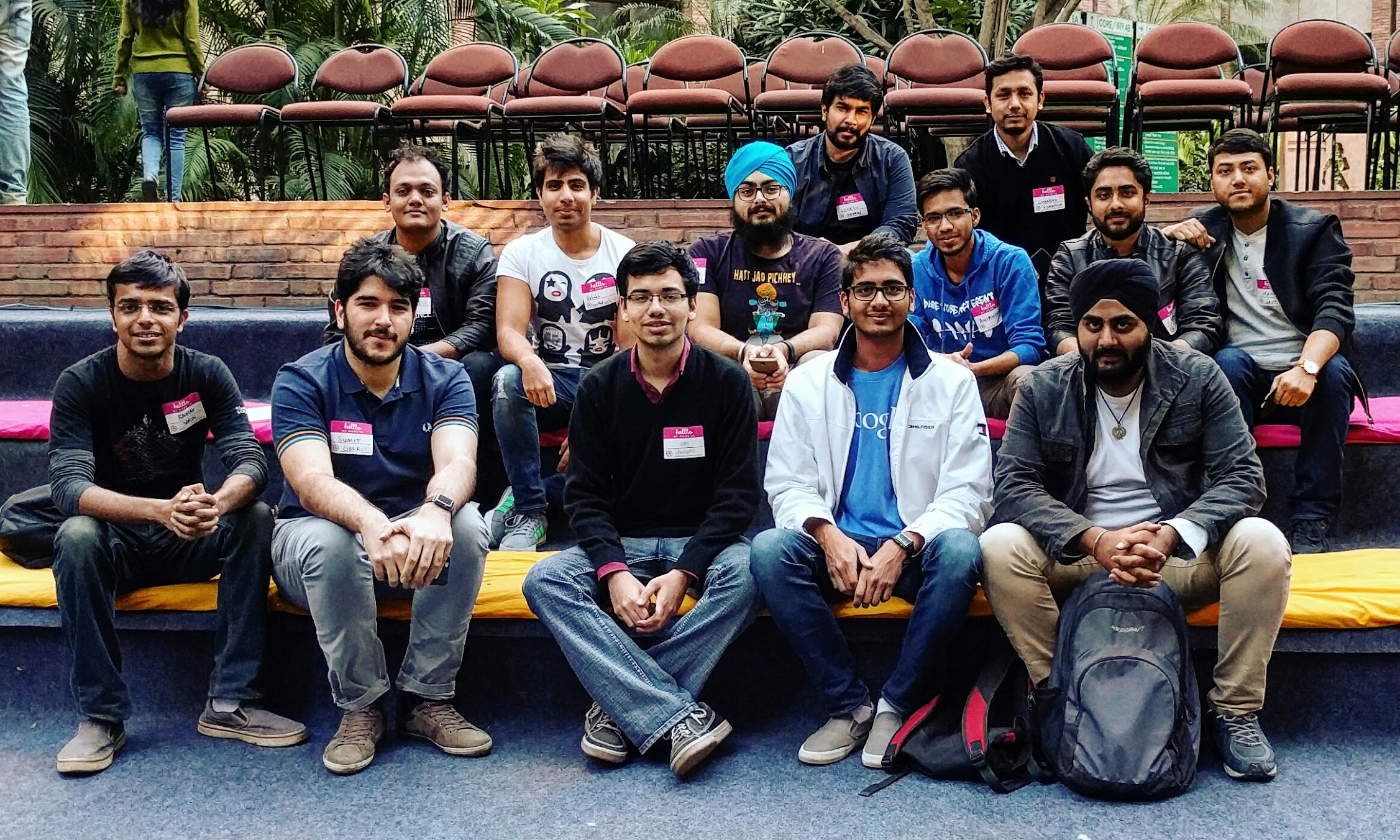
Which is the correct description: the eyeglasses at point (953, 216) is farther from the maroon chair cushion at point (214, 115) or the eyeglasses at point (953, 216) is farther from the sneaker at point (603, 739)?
the maroon chair cushion at point (214, 115)

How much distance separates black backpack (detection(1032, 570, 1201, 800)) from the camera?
226 cm

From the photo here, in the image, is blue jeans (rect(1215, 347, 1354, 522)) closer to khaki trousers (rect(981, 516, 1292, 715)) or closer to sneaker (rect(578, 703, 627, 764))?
khaki trousers (rect(981, 516, 1292, 715))

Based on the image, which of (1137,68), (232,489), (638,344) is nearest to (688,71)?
(1137,68)

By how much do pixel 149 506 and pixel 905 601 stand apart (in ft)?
A: 5.69

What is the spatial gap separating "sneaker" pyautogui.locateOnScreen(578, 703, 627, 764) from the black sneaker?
72.0 inches

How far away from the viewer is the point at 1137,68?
5.74 metres

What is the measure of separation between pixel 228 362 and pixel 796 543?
2.77 meters

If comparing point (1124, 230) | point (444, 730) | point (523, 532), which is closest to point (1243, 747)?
point (1124, 230)

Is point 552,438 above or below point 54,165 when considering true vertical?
below

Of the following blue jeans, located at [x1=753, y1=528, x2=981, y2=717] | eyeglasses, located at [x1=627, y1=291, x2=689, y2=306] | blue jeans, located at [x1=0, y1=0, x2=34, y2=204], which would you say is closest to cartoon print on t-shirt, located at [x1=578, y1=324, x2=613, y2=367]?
eyeglasses, located at [x1=627, y1=291, x2=689, y2=306]

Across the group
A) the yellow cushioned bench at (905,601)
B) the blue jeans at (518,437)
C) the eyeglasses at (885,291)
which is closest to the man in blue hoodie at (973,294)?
the eyeglasses at (885,291)

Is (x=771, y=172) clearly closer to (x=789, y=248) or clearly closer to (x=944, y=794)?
(x=789, y=248)

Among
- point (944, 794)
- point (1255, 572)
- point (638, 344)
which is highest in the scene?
point (638, 344)

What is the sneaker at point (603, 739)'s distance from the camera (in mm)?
2504
